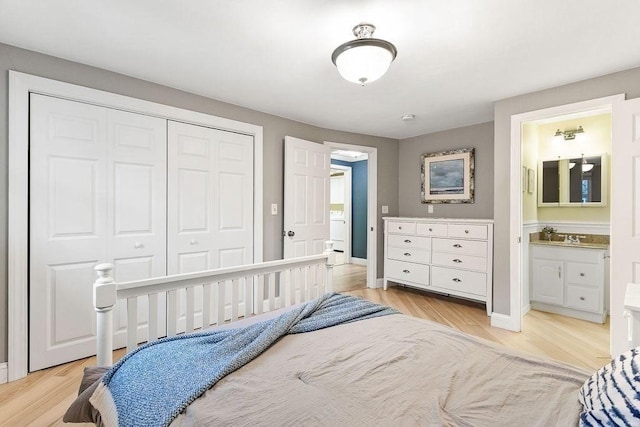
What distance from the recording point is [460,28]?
186 centimetres

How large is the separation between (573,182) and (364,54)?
3.26m

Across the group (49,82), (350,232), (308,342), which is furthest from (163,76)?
(350,232)

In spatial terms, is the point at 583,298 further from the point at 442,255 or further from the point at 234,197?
the point at 234,197

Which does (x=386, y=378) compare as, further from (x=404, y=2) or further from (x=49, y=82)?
(x=49, y=82)

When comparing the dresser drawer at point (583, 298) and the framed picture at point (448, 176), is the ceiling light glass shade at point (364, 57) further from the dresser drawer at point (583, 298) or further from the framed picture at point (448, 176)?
the dresser drawer at point (583, 298)

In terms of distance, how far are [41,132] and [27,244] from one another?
0.78 m

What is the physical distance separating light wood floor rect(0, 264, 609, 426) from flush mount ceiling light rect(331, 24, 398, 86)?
8.27ft

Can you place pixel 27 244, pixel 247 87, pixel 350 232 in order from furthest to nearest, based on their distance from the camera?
pixel 350 232 < pixel 247 87 < pixel 27 244

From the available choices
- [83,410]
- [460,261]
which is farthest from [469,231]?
[83,410]

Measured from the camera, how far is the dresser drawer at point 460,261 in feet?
11.6

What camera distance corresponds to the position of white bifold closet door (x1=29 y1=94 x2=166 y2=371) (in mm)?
2186

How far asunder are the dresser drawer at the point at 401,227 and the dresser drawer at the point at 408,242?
0.07 m

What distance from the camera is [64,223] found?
89.4 inches

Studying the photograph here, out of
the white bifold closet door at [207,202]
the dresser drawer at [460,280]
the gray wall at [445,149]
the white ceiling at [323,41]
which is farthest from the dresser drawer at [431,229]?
the white bifold closet door at [207,202]
